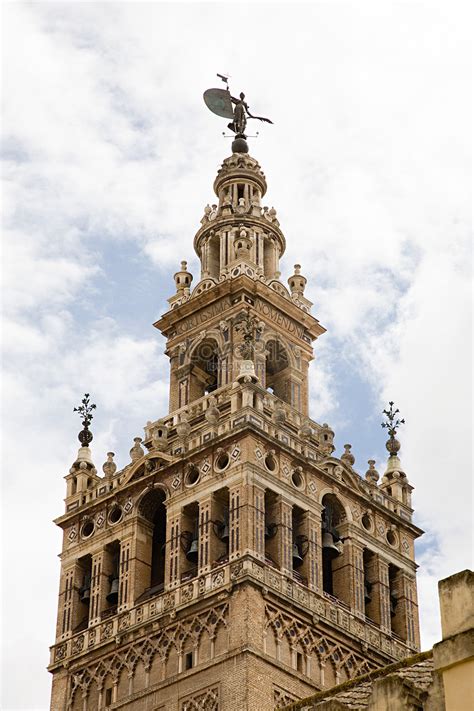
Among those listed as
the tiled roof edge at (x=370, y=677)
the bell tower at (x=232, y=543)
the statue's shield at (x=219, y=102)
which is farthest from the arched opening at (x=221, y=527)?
the statue's shield at (x=219, y=102)

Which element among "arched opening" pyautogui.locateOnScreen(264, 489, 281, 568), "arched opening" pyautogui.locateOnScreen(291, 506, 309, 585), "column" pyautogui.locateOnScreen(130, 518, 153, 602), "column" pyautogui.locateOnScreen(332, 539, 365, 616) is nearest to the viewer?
"arched opening" pyautogui.locateOnScreen(264, 489, 281, 568)

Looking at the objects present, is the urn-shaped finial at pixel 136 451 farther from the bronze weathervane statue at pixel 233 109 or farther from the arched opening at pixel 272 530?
the bronze weathervane statue at pixel 233 109

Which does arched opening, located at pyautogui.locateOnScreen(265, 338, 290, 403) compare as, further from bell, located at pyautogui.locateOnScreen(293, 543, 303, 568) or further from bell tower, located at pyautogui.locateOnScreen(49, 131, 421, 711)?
bell, located at pyautogui.locateOnScreen(293, 543, 303, 568)

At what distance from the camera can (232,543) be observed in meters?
51.7

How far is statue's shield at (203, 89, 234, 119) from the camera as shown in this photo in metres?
69.6

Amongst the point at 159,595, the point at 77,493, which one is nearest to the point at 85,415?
the point at 77,493

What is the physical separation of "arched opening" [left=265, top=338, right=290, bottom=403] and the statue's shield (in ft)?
41.9

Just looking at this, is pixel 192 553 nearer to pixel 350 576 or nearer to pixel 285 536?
pixel 285 536

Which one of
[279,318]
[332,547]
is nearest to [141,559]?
[332,547]

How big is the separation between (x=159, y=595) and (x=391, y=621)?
29.6 ft

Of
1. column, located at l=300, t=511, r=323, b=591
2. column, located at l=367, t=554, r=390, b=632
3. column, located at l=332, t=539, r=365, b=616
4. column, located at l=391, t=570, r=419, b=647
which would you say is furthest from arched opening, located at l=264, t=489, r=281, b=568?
column, located at l=391, t=570, r=419, b=647

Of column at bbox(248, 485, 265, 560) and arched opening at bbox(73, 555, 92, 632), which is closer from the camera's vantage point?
column at bbox(248, 485, 265, 560)

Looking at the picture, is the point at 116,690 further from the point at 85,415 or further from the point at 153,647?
the point at 85,415

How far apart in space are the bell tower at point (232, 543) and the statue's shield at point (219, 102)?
29.6 ft
